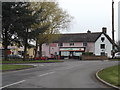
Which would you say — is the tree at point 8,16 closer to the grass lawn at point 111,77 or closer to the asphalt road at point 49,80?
the asphalt road at point 49,80

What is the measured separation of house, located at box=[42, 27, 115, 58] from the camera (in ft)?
285

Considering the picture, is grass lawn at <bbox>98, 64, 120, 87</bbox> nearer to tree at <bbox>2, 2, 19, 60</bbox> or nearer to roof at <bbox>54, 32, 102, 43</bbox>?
tree at <bbox>2, 2, 19, 60</bbox>

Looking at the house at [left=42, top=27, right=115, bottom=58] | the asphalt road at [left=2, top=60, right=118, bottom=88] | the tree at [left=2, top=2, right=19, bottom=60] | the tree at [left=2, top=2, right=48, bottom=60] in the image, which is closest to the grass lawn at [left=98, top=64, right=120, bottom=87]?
the asphalt road at [left=2, top=60, right=118, bottom=88]

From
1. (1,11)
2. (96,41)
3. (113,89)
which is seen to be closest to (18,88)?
(113,89)

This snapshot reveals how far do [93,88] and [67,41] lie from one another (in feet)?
253

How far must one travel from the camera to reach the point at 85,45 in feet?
289

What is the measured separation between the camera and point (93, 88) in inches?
535

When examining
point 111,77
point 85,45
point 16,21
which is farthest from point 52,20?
point 111,77

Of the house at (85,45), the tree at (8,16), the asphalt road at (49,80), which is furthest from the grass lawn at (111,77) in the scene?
the house at (85,45)

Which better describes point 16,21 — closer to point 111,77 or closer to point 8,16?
point 8,16

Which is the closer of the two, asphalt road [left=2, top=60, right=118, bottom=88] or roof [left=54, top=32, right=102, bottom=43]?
asphalt road [left=2, top=60, right=118, bottom=88]

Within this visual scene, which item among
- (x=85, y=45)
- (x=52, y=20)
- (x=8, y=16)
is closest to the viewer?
(x=8, y=16)

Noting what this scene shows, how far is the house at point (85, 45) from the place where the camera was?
86.9 metres

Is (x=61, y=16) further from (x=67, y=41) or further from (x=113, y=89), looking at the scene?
(x=113, y=89)
